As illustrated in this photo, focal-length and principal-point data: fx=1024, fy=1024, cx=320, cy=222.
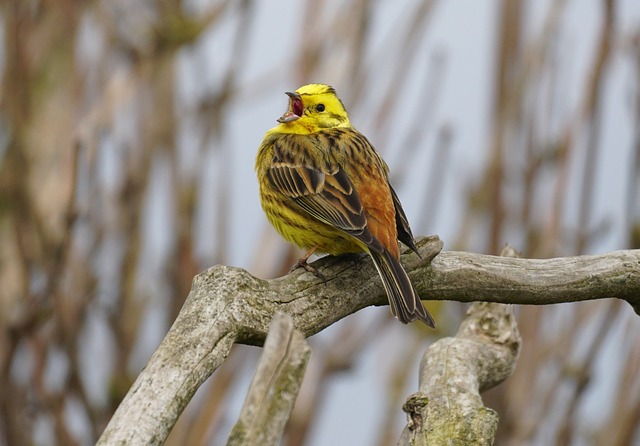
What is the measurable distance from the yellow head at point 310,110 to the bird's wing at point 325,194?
0.32m

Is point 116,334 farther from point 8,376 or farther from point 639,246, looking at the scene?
point 639,246

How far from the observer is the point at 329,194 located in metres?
2.94

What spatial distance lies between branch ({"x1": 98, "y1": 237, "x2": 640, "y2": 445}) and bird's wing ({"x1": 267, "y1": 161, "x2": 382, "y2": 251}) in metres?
0.10

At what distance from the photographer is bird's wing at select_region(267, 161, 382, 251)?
273cm

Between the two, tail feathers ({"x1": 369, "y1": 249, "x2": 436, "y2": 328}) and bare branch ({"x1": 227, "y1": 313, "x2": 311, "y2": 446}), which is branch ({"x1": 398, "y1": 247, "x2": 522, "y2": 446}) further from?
bare branch ({"x1": 227, "y1": 313, "x2": 311, "y2": 446})

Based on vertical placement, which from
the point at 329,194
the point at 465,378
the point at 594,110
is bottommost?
the point at 465,378

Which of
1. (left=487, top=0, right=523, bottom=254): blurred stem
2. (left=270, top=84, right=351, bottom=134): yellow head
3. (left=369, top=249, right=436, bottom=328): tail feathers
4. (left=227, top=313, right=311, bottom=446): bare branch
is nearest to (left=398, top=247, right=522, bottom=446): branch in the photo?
(left=369, top=249, right=436, bottom=328): tail feathers

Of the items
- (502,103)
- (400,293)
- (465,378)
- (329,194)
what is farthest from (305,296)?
(502,103)

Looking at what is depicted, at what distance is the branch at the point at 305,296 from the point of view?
1.64m

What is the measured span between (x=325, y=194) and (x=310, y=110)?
0.67m

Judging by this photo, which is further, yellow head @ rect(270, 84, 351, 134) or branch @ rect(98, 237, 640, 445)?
yellow head @ rect(270, 84, 351, 134)

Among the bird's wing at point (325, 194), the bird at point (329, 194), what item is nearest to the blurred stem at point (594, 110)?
the bird at point (329, 194)

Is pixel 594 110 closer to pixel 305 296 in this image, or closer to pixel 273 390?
pixel 305 296

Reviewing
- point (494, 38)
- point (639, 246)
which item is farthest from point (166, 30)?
point (639, 246)
